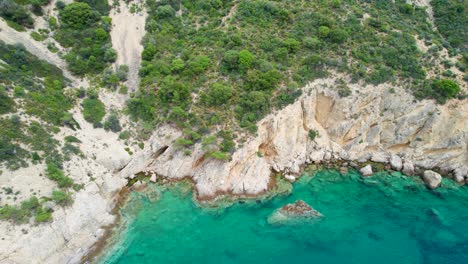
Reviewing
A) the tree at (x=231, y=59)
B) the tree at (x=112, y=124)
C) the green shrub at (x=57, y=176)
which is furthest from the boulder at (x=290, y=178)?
the green shrub at (x=57, y=176)

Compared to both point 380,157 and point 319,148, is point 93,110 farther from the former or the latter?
point 380,157

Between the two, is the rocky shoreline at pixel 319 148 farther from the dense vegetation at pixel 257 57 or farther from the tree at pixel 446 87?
the dense vegetation at pixel 257 57

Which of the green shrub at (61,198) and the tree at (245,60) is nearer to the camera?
the green shrub at (61,198)

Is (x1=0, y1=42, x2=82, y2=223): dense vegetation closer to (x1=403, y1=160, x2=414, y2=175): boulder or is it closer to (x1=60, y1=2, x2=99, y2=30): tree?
(x1=60, y1=2, x2=99, y2=30): tree

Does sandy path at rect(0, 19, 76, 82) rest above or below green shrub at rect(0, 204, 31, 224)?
above

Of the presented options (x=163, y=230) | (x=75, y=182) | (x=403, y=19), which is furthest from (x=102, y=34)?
(x=403, y=19)

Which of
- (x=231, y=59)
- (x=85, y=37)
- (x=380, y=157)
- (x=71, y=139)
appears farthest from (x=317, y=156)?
(x=85, y=37)

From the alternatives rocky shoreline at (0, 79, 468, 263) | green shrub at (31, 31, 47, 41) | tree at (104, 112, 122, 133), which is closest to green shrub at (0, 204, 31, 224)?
rocky shoreline at (0, 79, 468, 263)
